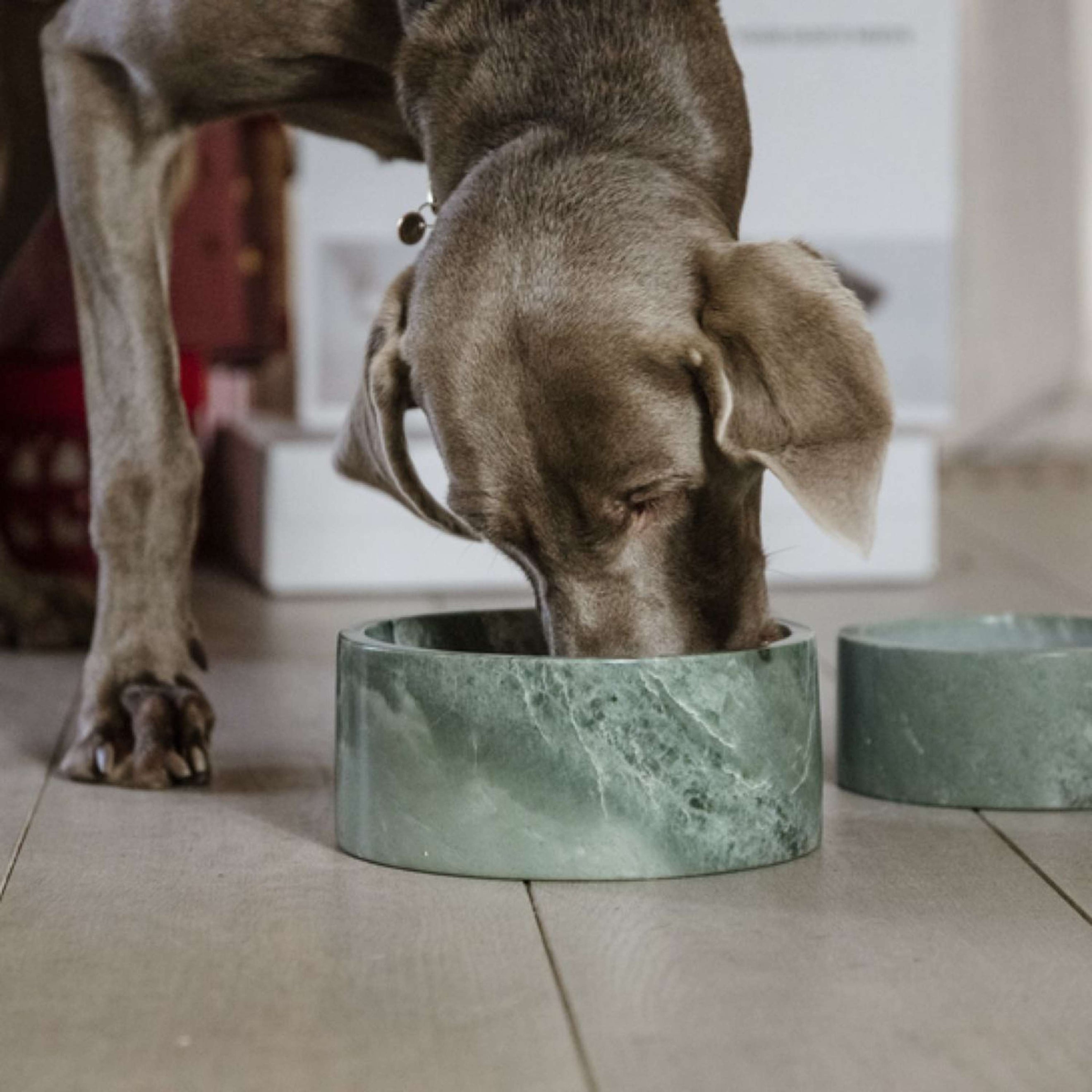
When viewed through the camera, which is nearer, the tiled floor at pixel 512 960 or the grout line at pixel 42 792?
the tiled floor at pixel 512 960

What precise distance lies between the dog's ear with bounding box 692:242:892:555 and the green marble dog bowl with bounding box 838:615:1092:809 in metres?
0.31

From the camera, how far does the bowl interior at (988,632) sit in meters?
2.11

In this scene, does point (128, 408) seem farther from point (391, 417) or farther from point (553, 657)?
point (553, 657)

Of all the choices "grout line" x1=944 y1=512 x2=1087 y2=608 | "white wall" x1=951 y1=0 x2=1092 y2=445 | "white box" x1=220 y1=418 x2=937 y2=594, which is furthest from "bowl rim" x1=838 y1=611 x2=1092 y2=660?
"white wall" x1=951 y1=0 x2=1092 y2=445

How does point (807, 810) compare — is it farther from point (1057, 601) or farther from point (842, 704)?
point (1057, 601)

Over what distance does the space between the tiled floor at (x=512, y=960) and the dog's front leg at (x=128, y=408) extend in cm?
14

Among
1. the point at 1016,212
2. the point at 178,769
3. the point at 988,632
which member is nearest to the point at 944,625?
the point at 988,632

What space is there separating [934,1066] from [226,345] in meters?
3.01

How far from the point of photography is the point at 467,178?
1.83 metres

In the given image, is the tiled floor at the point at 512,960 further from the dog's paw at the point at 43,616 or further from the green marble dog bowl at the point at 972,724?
the dog's paw at the point at 43,616

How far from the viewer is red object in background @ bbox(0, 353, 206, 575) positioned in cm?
372

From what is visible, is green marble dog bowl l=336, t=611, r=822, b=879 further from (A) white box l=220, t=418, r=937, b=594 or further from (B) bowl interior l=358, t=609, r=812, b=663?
(A) white box l=220, t=418, r=937, b=594

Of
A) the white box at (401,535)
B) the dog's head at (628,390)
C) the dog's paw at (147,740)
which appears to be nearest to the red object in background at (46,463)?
the white box at (401,535)

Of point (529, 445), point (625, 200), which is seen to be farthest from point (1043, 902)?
point (625, 200)
